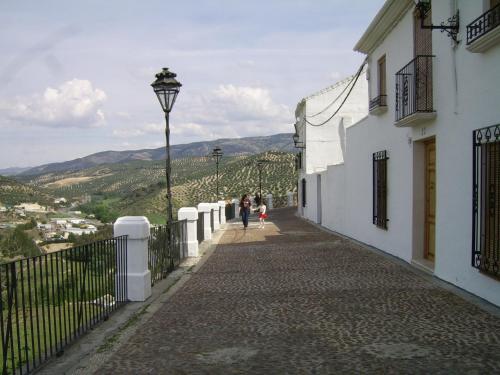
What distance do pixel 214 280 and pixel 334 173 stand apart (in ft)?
35.5

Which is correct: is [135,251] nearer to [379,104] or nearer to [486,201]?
[486,201]

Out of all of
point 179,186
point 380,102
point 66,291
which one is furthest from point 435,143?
point 179,186

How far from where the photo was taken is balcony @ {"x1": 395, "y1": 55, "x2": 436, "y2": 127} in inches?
368

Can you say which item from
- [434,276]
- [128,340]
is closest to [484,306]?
[434,276]

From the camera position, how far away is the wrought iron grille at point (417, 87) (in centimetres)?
938

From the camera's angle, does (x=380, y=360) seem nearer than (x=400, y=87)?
Yes

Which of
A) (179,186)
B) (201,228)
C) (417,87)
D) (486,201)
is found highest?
(417,87)

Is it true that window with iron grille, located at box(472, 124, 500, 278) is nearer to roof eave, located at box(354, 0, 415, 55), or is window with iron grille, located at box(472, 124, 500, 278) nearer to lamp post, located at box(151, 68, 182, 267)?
roof eave, located at box(354, 0, 415, 55)

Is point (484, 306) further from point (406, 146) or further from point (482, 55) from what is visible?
point (406, 146)

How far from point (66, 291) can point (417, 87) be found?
6.83 metres


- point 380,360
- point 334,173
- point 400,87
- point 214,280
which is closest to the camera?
point 380,360

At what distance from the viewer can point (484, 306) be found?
6848 mm

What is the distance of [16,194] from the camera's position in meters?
71.6

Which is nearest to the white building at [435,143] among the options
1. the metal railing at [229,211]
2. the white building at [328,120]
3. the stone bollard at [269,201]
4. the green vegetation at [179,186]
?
the white building at [328,120]
